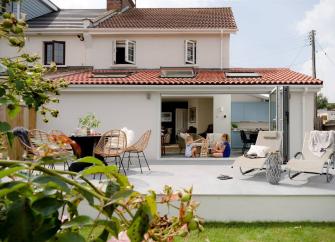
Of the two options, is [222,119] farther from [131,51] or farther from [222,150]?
[131,51]

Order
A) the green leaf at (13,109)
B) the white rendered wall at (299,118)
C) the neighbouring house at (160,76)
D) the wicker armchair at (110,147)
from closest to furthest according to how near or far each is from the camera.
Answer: the green leaf at (13,109)
the wicker armchair at (110,147)
the white rendered wall at (299,118)
the neighbouring house at (160,76)

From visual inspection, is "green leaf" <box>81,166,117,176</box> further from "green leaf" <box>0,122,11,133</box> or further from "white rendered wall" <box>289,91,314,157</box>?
"white rendered wall" <box>289,91,314,157</box>

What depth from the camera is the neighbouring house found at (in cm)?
1419

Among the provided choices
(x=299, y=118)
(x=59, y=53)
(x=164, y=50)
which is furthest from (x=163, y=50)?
(x=299, y=118)

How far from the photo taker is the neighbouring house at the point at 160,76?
14.2 meters

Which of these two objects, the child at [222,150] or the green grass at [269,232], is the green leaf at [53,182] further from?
the child at [222,150]

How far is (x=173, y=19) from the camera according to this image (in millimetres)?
20172

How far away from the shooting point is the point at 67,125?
1441cm

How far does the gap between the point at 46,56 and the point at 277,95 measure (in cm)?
1268

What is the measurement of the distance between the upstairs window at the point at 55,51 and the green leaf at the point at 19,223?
66.8 feet

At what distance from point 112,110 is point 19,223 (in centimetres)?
1398

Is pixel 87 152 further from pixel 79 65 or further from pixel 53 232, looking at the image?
pixel 79 65

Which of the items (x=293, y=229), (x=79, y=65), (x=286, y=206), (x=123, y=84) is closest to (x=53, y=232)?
(x=293, y=229)

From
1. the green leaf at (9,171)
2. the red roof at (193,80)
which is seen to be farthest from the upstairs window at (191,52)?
the green leaf at (9,171)
